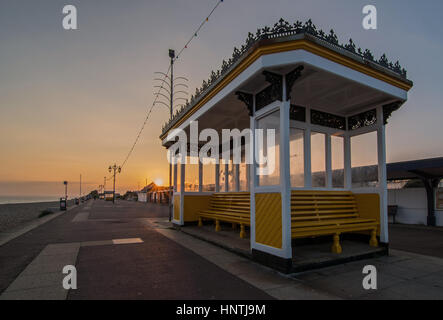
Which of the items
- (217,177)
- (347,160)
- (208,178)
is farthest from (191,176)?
(347,160)

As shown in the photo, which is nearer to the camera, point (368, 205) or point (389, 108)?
point (389, 108)

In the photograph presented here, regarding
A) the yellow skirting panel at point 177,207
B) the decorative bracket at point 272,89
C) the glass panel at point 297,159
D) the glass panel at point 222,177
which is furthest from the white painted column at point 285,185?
the yellow skirting panel at point 177,207

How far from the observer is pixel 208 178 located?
11.9m

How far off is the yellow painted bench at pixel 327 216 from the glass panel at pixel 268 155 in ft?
2.34

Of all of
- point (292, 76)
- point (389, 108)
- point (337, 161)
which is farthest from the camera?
point (337, 161)

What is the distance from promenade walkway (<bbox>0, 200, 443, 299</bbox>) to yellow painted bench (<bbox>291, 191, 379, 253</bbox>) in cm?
72

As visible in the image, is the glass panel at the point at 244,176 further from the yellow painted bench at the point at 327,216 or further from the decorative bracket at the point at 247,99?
the decorative bracket at the point at 247,99

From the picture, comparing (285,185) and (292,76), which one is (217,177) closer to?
(285,185)

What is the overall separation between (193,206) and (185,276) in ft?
21.1

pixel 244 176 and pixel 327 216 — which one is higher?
pixel 244 176

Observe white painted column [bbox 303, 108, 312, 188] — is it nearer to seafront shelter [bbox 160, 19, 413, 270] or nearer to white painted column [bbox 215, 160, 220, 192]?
seafront shelter [bbox 160, 19, 413, 270]

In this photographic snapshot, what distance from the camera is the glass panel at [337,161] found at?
7723 millimetres
